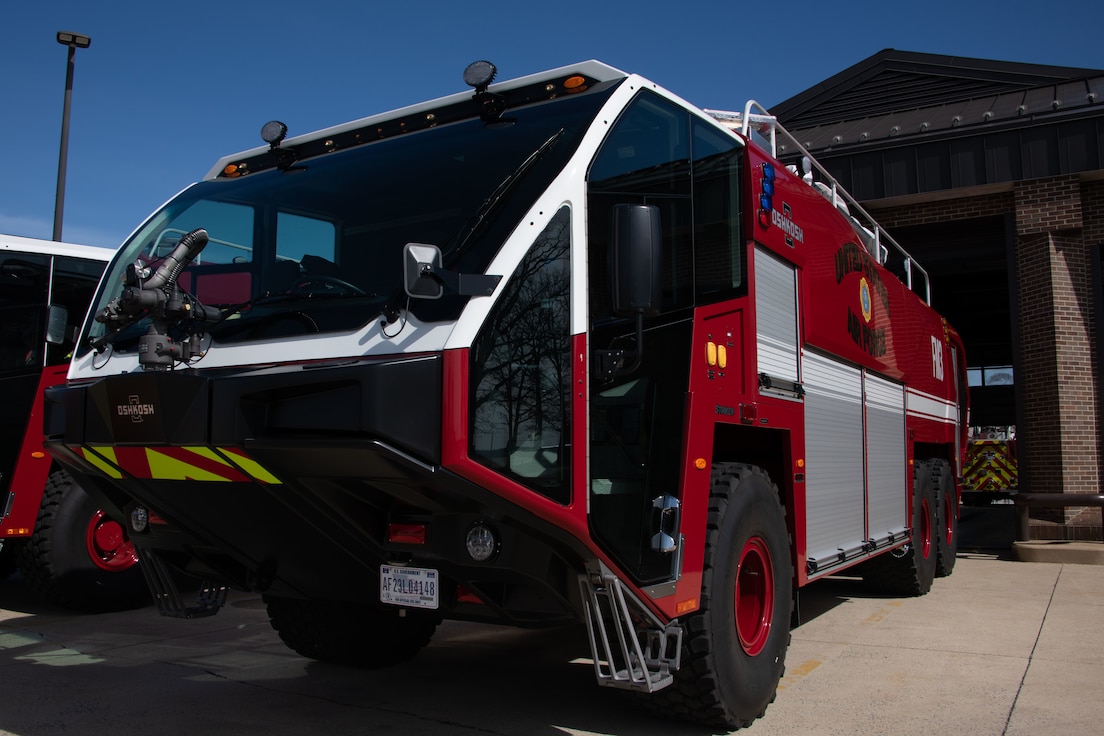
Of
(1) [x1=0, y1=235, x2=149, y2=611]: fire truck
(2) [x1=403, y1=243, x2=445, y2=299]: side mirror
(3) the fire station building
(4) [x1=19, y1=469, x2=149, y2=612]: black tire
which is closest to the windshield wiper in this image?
(2) [x1=403, y1=243, x2=445, y2=299]: side mirror

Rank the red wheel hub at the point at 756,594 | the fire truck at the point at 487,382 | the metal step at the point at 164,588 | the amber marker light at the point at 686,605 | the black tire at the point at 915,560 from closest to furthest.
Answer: the fire truck at the point at 487,382, the amber marker light at the point at 686,605, the red wheel hub at the point at 756,594, the metal step at the point at 164,588, the black tire at the point at 915,560

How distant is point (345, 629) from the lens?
18.2 feet

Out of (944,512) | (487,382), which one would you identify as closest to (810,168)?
(944,512)

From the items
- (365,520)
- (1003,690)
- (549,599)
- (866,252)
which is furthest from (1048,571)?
(365,520)

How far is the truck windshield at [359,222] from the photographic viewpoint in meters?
3.53

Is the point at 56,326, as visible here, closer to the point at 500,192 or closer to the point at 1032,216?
the point at 500,192

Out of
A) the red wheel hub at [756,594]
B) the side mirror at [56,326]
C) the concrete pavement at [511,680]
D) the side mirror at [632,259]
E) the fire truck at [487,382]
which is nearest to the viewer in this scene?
the fire truck at [487,382]

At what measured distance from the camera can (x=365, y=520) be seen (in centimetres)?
363

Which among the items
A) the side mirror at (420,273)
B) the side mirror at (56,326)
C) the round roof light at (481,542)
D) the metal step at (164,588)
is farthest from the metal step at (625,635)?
the side mirror at (56,326)

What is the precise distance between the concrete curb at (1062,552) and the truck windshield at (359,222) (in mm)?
9801

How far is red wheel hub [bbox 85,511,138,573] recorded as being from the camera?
7.94 meters

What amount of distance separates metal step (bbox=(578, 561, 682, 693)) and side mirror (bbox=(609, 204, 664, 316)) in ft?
3.26

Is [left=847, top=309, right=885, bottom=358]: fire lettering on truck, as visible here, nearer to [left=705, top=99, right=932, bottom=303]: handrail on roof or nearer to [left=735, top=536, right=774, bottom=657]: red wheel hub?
[left=705, top=99, right=932, bottom=303]: handrail on roof

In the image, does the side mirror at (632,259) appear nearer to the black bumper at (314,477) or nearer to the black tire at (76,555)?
the black bumper at (314,477)
